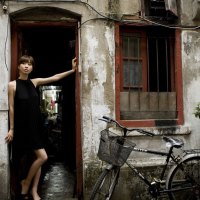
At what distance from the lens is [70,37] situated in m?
9.31

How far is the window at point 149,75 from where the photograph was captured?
725 cm

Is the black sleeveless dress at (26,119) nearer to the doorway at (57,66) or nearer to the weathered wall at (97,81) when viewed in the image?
the weathered wall at (97,81)

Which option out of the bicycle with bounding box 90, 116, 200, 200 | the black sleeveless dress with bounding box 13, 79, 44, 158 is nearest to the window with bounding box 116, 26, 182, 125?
the bicycle with bounding box 90, 116, 200, 200

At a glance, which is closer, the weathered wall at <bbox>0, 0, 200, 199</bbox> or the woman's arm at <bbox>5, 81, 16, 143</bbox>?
the woman's arm at <bbox>5, 81, 16, 143</bbox>

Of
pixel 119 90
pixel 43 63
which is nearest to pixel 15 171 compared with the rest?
pixel 119 90

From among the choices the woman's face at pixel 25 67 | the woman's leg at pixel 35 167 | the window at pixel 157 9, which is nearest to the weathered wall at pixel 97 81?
the window at pixel 157 9

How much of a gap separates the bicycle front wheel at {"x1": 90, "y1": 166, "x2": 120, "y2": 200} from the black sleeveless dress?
133cm

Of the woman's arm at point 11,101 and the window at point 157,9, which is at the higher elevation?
the window at point 157,9

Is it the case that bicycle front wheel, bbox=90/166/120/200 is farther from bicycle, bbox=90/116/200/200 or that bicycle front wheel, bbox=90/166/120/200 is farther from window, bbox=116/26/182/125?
window, bbox=116/26/182/125

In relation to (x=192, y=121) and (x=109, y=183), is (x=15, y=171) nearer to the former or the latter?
(x=109, y=183)

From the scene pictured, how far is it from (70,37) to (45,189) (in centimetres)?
372

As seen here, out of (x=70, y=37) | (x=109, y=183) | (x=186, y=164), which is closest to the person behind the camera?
(x=109, y=183)

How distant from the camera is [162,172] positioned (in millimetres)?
6141

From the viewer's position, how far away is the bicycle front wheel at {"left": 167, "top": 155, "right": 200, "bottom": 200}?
6078 millimetres
